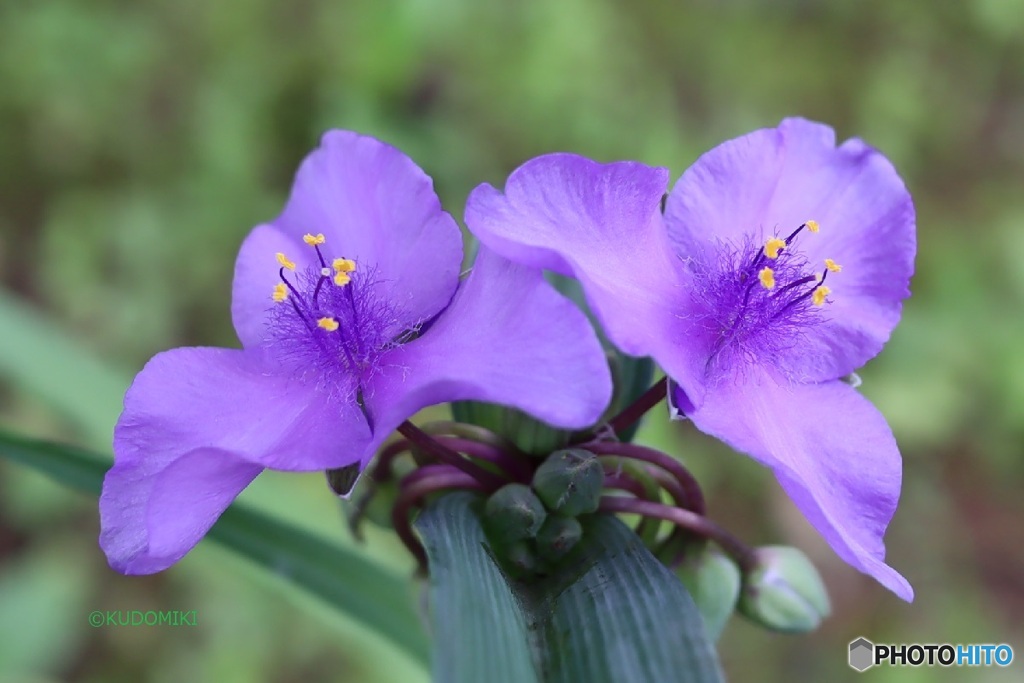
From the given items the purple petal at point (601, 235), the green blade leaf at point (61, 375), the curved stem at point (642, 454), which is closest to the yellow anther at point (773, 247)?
the purple petal at point (601, 235)

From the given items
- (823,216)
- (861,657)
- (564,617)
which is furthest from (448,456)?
(861,657)

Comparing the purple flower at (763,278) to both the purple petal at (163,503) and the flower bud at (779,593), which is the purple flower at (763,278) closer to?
the flower bud at (779,593)

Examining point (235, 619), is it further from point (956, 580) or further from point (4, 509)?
point (956, 580)

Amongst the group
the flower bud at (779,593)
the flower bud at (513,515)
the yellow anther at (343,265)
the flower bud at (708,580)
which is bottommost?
the flower bud at (779,593)

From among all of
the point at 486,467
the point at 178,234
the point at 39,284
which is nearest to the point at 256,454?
the point at 486,467

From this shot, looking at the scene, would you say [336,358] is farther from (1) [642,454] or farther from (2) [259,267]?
(1) [642,454]

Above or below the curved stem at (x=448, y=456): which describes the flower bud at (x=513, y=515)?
below
